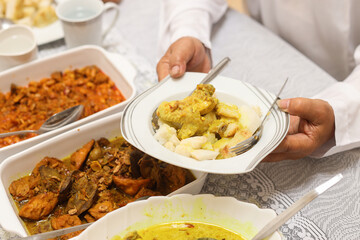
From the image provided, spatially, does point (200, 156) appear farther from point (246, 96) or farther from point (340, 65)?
point (340, 65)

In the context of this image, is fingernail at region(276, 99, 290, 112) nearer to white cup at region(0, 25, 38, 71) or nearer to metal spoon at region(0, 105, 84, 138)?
metal spoon at region(0, 105, 84, 138)

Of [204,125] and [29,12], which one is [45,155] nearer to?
[204,125]

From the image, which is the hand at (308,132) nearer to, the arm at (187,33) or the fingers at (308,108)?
the fingers at (308,108)

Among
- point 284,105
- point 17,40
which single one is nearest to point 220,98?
point 284,105

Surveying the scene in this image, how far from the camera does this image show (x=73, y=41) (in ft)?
6.49

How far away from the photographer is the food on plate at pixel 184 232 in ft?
3.71

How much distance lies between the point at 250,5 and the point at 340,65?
0.64 meters

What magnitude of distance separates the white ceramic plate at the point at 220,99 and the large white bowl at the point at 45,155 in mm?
167

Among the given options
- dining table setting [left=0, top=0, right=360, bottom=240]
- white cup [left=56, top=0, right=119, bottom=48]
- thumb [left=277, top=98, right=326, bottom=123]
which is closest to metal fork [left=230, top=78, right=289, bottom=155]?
dining table setting [left=0, top=0, right=360, bottom=240]

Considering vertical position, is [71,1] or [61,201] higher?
[71,1]

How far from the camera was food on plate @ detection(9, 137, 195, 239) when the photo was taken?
123 cm

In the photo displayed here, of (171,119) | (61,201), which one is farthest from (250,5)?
(61,201)

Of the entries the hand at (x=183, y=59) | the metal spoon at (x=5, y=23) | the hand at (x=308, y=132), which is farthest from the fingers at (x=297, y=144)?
the metal spoon at (x=5, y=23)

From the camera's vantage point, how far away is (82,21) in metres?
1.88
